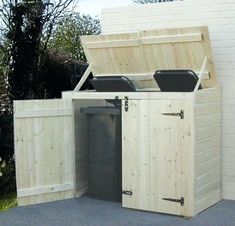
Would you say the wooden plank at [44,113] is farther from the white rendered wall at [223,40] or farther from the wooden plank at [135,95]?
the white rendered wall at [223,40]

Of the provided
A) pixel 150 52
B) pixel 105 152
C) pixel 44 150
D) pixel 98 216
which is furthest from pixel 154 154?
pixel 44 150

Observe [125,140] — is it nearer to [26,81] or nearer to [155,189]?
[155,189]

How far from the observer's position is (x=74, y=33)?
56.7 feet

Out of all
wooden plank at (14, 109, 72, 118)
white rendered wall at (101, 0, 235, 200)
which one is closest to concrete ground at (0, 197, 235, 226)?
white rendered wall at (101, 0, 235, 200)

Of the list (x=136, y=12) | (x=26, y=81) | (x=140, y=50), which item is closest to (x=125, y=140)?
(x=140, y=50)

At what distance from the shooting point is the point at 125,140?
19.3 feet

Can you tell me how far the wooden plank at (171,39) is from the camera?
5.63 metres

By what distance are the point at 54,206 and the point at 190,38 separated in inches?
107

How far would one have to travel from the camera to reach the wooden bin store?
5.53 metres

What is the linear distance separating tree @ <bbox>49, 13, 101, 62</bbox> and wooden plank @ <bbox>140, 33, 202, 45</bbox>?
853 cm

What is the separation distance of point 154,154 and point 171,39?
1.42m

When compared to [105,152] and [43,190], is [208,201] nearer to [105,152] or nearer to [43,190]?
[105,152]

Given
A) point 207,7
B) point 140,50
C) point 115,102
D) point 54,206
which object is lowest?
point 54,206

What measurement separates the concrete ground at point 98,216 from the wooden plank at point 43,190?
167mm
